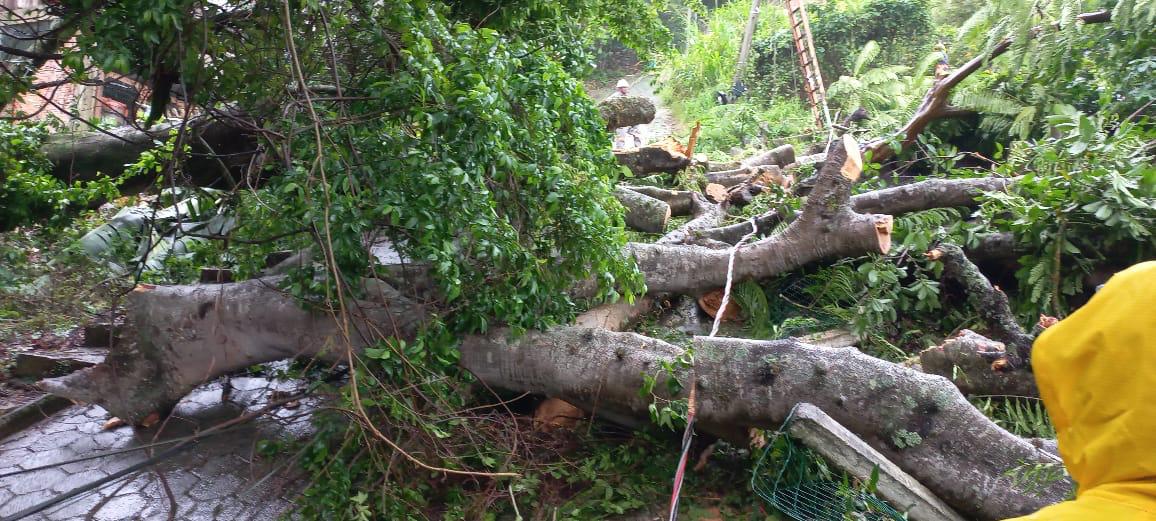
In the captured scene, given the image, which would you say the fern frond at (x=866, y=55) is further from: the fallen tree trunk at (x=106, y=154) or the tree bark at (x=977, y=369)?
the fallen tree trunk at (x=106, y=154)

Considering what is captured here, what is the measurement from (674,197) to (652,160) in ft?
3.26

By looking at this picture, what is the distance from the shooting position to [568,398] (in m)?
4.20

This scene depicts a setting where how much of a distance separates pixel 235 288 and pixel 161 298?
488mm

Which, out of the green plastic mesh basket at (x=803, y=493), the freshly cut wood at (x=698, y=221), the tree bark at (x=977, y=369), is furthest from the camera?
the freshly cut wood at (x=698, y=221)

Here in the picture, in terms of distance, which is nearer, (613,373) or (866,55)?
(613,373)

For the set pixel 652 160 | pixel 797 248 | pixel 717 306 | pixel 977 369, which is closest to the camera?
pixel 977 369

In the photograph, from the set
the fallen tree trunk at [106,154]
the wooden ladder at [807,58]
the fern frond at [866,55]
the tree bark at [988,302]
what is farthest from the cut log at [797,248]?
the fern frond at [866,55]

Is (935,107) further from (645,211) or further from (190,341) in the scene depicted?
(190,341)

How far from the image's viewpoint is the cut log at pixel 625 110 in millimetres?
8031

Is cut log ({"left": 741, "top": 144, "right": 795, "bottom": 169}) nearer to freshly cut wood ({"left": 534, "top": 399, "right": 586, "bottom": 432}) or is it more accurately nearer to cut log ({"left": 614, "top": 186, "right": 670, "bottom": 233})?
cut log ({"left": 614, "top": 186, "right": 670, "bottom": 233})

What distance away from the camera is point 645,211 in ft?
22.3

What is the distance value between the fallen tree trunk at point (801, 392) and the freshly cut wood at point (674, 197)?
3.45 meters

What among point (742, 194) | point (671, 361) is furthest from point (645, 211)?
point (671, 361)

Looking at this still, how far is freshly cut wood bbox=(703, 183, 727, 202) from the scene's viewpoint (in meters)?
7.77
